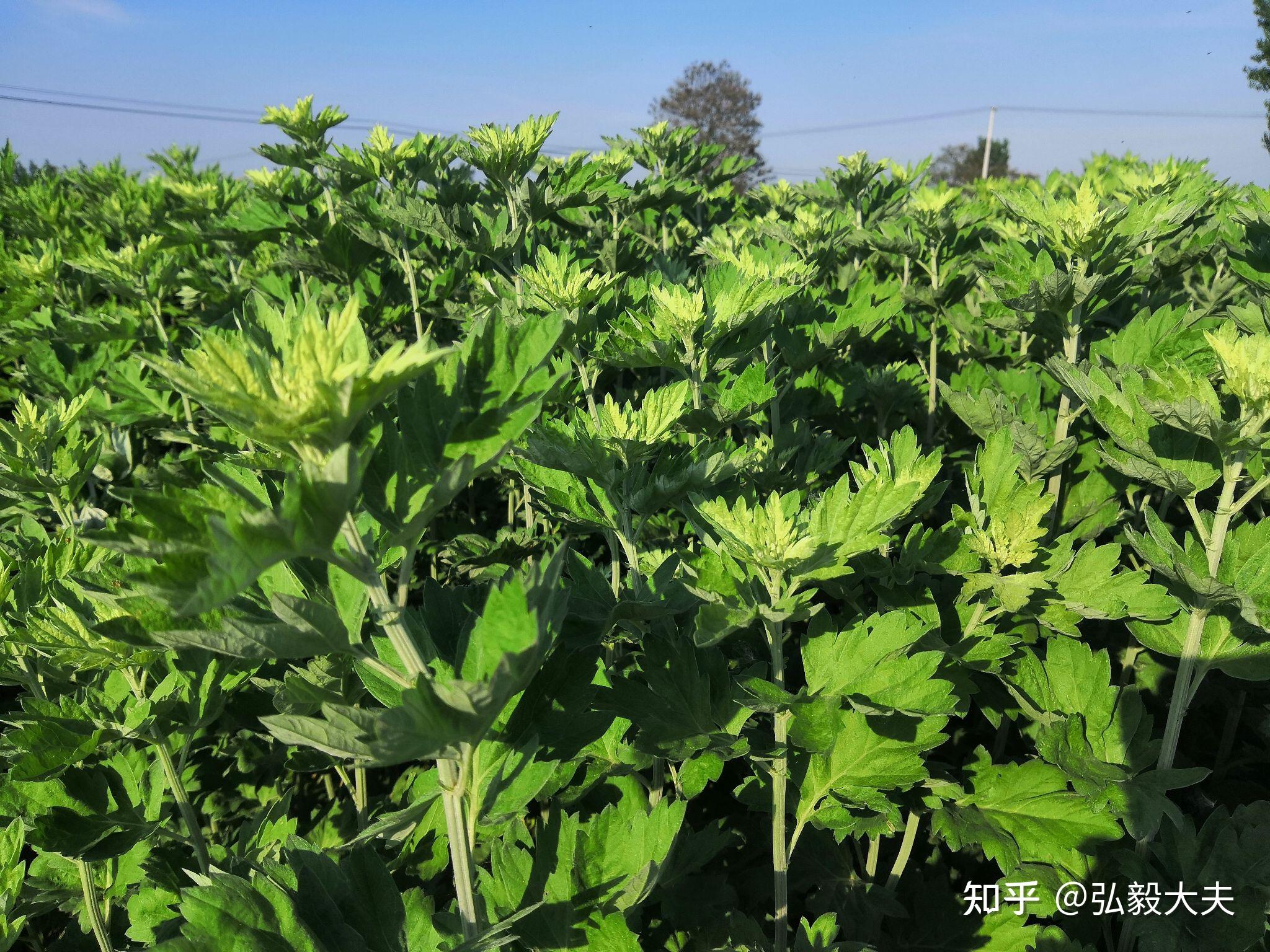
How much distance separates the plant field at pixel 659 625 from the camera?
3.52 feet

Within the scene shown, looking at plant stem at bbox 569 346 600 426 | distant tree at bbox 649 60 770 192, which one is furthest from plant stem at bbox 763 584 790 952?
distant tree at bbox 649 60 770 192

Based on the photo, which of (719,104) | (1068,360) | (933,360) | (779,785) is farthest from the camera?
(719,104)

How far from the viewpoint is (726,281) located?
2439 mm

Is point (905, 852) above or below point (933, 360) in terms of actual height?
below

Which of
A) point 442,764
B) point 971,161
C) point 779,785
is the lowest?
Answer: point 779,785

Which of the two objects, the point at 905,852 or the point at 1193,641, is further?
the point at 905,852

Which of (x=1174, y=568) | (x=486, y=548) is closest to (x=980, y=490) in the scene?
(x=1174, y=568)

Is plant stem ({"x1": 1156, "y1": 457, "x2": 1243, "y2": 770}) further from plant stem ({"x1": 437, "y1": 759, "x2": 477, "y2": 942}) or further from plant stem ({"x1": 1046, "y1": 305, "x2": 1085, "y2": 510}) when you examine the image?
plant stem ({"x1": 437, "y1": 759, "x2": 477, "y2": 942})

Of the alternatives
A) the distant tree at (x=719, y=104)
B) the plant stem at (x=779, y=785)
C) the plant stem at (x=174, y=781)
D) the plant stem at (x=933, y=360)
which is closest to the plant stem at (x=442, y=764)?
the plant stem at (x=779, y=785)

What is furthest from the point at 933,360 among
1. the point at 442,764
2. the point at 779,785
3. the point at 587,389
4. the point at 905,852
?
the point at 442,764

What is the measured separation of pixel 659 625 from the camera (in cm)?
204

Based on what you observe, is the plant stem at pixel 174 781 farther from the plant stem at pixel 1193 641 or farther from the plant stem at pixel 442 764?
the plant stem at pixel 1193 641

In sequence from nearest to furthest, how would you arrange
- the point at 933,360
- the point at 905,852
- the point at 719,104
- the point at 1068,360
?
the point at 905,852
the point at 1068,360
the point at 933,360
the point at 719,104

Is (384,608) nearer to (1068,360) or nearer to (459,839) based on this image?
(459,839)
